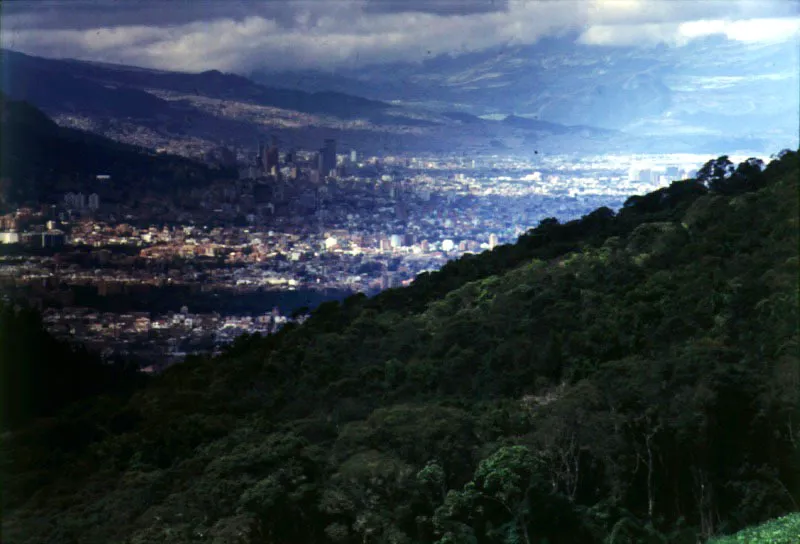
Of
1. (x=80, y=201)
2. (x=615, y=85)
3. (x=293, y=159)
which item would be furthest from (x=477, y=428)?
(x=615, y=85)

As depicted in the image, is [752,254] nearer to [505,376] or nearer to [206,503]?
[505,376]

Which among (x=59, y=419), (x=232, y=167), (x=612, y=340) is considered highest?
(x=232, y=167)

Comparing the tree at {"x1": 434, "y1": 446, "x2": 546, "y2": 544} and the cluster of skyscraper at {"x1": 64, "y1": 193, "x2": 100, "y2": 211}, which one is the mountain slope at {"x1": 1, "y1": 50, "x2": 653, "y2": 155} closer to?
the cluster of skyscraper at {"x1": 64, "y1": 193, "x2": 100, "y2": 211}

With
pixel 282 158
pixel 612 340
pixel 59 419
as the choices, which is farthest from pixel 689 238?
pixel 59 419

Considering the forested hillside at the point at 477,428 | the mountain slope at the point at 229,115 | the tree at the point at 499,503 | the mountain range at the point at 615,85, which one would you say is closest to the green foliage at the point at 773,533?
the forested hillside at the point at 477,428

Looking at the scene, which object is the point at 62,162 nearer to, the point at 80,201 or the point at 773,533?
the point at 80,201
